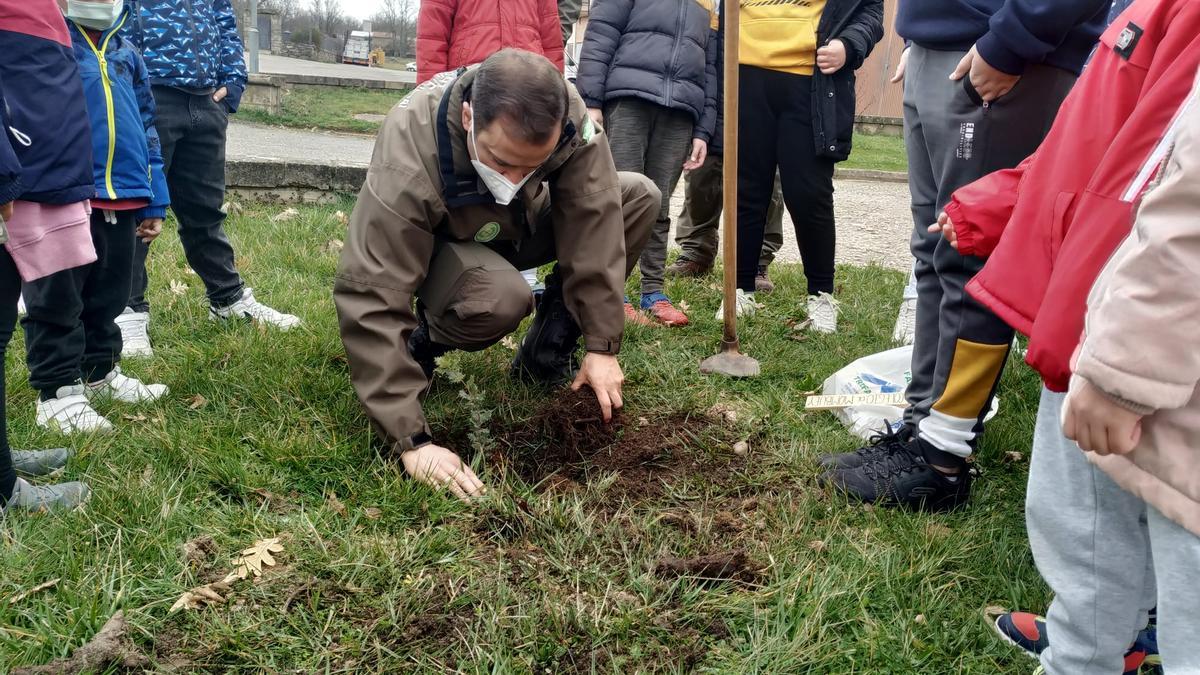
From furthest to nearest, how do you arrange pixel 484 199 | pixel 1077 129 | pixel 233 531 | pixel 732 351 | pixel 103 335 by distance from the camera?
pixel 732 351 → pixel 103 335 → pixel 484 199 → pixel 233 531 → pixel 1077 129

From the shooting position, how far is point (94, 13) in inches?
114

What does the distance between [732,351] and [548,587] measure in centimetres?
182

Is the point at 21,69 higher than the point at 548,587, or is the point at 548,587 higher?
the point at 21,69

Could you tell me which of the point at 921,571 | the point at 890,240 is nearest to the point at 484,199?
the point at 921,571

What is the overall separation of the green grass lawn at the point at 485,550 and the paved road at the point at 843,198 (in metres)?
3.71

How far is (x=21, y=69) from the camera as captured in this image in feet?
7.98

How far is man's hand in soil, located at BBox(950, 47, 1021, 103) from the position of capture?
233 cm

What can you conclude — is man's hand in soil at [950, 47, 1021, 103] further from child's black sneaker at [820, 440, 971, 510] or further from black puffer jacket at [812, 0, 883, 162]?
black puffer jacket at [812, 0, 883, 162]

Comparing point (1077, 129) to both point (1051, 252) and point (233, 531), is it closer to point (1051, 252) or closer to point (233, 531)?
point (1051, 252)

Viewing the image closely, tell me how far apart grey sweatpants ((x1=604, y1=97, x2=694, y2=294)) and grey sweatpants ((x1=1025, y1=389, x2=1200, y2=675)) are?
9.72 ft

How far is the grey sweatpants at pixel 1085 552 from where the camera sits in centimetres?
158

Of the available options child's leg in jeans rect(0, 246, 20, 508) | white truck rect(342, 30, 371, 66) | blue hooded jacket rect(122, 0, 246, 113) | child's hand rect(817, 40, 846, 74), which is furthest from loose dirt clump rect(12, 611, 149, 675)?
white truck rect(342, 30, 371, 66)

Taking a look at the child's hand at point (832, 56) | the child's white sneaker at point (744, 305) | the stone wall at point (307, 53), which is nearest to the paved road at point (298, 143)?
the child's white sneaker at point (744, 305)

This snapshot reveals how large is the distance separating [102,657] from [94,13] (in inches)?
81.1
